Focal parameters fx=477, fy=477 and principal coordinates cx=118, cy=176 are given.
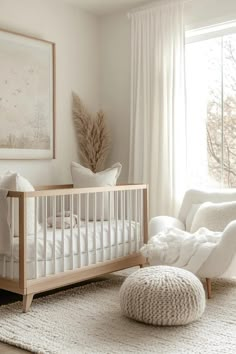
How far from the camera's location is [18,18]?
396cm

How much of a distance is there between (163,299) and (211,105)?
213 cm

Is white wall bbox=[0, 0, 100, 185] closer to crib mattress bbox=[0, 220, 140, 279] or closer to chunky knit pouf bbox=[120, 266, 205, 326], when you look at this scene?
crib mattress bbox=[0, 220, 140, 279]

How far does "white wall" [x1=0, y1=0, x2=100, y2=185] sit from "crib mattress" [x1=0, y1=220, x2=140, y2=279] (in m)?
0.90

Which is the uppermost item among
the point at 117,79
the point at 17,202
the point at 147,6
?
the point at 147,6

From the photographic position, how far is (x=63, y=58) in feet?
14.3

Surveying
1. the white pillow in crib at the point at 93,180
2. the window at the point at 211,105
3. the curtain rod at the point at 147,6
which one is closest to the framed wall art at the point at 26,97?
the white pillow in crib at the point at 93,180

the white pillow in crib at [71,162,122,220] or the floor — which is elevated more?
the white pillow in crib at [71,162,122,220]

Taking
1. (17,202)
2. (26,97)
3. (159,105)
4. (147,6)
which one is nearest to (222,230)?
(159,105)

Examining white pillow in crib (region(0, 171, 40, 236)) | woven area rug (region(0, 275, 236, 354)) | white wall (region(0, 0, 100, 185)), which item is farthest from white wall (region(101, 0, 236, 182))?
woven area rug (region(0, 275, 236, 354))

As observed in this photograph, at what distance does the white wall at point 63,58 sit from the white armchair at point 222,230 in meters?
1.15

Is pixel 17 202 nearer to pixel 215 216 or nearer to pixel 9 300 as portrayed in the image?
pixel 9 300

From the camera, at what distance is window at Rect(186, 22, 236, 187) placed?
402cm

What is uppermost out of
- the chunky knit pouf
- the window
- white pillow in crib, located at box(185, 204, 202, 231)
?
the window

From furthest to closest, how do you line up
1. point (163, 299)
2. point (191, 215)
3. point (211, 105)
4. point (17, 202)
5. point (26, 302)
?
point (211, 105), point (191, 215), point (17, 202), point (26, 302), point (163, 299)
